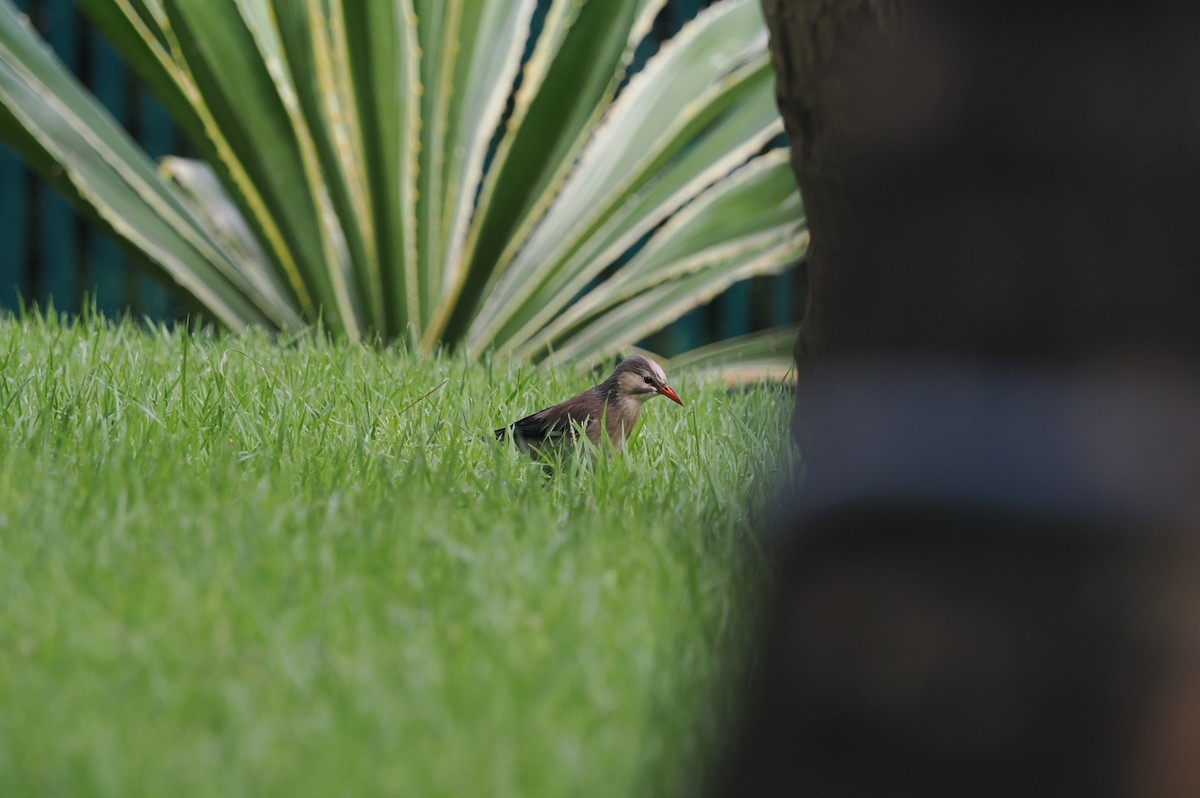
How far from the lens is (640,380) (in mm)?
2270

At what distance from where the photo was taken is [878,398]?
0.85 metres

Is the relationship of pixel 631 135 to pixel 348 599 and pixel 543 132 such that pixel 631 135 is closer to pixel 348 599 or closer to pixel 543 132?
pixel 543 132

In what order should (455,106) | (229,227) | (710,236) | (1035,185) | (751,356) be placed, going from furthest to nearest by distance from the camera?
(229,227), (710,236), (751,356), (455,106), (1035,185)

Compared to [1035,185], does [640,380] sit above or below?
below

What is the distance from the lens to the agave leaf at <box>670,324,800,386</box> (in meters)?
3.95

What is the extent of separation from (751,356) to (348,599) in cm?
293

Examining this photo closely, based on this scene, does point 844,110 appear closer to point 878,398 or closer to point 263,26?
point 878,398

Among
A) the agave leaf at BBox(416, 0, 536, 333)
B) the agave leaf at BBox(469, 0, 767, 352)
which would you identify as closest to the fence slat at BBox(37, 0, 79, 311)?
the agave leaf at BBox(416, 0, 536, 333)

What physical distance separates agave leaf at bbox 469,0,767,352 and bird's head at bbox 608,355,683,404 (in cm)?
185

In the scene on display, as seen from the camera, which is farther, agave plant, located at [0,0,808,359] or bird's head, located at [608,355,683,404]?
agave plant, located at [0,0,808,359]

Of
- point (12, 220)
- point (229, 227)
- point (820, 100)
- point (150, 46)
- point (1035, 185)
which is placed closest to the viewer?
point (1035, 185)

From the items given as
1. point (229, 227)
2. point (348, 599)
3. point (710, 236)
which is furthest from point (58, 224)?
point (348, 599)

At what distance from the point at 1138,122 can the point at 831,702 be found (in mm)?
393

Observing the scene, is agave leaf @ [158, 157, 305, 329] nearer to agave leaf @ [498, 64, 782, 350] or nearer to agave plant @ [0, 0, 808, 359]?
agave plant @ [0, 0, 808, 359]
